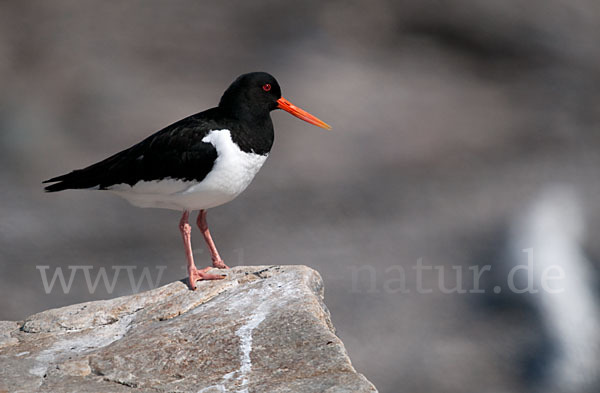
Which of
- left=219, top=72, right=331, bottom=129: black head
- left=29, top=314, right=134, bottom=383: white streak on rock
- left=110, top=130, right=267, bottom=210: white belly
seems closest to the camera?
left=29, top=314, right=134, bottom=383: white streak on rock

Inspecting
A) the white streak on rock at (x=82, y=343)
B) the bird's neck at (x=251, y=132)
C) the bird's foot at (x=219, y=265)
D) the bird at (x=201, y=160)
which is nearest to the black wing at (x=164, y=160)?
the bird at (x=201, y=160)

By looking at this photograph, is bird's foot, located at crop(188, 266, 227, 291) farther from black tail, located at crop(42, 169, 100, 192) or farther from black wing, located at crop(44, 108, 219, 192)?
black tail, located at crop(42, 169, 100, 192)

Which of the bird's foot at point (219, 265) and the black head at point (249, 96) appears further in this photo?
the bird's foot at point (219, 265)

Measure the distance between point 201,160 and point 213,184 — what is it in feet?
0.61

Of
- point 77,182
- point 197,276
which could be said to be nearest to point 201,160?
point 197,276

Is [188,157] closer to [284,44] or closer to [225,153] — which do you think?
[225,153]

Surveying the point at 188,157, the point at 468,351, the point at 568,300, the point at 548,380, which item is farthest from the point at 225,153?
the point at 568,300

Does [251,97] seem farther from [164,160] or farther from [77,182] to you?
[77,182]

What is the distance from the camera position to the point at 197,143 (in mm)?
4746

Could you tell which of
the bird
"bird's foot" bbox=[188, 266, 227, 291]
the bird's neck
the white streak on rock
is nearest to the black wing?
the bird

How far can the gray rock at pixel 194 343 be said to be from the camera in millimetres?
3715

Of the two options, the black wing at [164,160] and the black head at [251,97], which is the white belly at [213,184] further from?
the black head at [251,97]

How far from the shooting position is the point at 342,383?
11.5 ft

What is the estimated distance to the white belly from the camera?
4.68 meters
